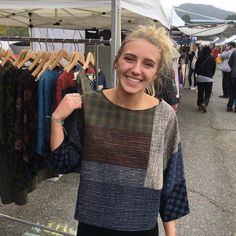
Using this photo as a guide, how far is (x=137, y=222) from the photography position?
1.47 meters

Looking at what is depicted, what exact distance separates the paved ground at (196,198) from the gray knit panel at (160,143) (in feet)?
6.55

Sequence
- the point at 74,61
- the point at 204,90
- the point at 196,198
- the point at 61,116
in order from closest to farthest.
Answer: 1. the point at 61,116
2. the point at 74,61
3. the point at 196,198
4. the point at 204,90

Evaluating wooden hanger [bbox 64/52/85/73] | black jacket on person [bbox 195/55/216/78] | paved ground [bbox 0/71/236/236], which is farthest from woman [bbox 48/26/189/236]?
black jacket on person [bbox 195/55/216/78]

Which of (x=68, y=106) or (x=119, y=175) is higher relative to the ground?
(x=68, y=106)

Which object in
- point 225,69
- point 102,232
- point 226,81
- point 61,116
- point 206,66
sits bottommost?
point 226,81

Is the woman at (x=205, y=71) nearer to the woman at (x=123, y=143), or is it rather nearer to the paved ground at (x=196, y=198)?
the paved ground at (x=196, y=198)

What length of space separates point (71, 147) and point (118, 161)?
8.7 inches

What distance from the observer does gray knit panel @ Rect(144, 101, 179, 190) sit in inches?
57.4

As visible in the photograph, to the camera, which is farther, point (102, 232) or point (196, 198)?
point (196, 198)

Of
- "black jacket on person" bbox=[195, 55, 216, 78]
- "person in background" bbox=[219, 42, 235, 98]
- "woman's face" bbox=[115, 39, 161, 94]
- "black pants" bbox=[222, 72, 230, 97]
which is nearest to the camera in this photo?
"woman's face" bbox=[115, 39, 161, 94]

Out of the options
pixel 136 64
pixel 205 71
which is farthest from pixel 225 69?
pixel 136 64

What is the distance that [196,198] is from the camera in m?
4.15

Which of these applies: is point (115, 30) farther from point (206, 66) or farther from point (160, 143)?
point (206, 66)

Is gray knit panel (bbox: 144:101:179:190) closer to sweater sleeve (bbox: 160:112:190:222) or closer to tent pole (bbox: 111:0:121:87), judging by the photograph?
sweater sleeve (bbox: 160:112:190:222)
